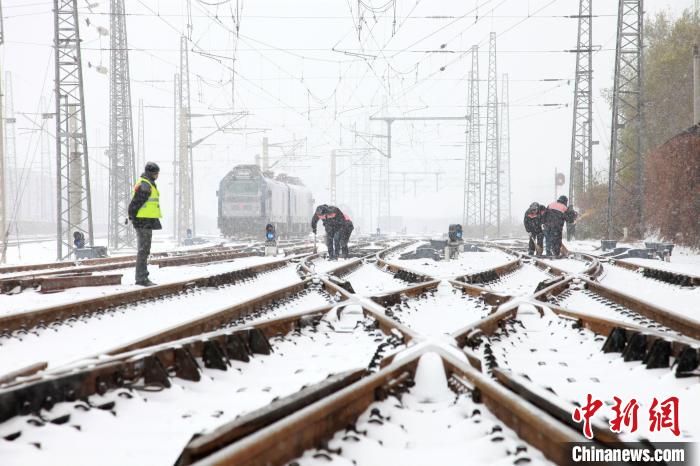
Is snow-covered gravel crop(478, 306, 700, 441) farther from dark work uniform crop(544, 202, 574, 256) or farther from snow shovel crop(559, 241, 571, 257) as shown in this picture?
snow shovel crop(559, 241, 571, 257)

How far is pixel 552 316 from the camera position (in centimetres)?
464

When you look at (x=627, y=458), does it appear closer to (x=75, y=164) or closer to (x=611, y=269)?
Result: (x=611, y=269)

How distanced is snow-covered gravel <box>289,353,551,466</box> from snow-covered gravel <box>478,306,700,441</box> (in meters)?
0.32

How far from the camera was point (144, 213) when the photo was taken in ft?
25.5

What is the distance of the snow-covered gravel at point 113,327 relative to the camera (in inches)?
143

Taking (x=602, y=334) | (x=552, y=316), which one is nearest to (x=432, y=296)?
(x=552, y=316)

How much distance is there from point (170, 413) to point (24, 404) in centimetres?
59

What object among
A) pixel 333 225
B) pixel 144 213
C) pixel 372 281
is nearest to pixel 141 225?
pixel 144 213

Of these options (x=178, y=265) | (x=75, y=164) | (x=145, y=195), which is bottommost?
(x=178, y=265)

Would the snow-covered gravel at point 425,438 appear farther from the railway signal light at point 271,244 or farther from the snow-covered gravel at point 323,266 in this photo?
the railway signal light at point 271,244

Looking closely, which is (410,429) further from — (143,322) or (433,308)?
(143,322)

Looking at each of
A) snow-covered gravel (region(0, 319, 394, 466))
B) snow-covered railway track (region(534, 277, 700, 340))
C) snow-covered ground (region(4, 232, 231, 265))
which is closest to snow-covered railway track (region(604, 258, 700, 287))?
snow-covered railway track (region(534, 277, 700, 340))

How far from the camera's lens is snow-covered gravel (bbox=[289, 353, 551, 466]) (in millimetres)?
1891

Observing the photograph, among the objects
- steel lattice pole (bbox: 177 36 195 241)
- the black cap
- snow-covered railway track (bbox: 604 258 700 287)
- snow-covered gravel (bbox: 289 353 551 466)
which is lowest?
snow-covered railway track (bbox: 604 258 700 287)
